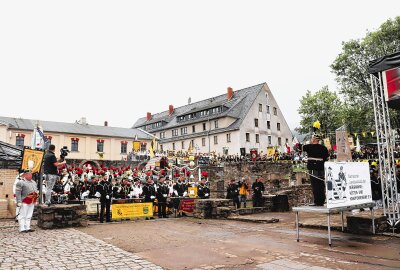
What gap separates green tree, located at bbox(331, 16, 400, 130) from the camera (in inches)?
1430

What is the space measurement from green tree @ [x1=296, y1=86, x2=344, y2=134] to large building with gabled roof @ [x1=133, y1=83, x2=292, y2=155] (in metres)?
3.81

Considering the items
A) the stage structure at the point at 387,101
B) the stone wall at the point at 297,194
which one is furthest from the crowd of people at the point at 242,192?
the stage structure at the point at 387,101

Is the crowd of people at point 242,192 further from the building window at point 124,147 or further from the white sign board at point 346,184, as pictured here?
the building window at point 124,147

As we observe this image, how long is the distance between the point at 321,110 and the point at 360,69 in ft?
46.2

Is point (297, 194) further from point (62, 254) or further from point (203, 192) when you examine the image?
point (62, 254)

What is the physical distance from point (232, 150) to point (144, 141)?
1729cm

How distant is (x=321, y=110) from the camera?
5281cm

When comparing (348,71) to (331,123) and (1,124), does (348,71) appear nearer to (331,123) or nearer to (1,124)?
(331,123)

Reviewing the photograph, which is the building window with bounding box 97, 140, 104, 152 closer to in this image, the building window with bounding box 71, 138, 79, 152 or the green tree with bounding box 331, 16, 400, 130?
the building window with bounding box 71, 138, 79, 152

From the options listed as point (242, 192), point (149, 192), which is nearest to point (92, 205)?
point (149, 192)

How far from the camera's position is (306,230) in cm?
990

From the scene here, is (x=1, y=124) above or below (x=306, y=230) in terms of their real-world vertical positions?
above

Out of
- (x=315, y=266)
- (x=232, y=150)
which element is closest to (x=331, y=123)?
(x=232, y=150)

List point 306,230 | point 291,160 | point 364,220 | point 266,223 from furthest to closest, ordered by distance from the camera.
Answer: point 291,160 → point 266,223 → point 306,230 → point 364,220
